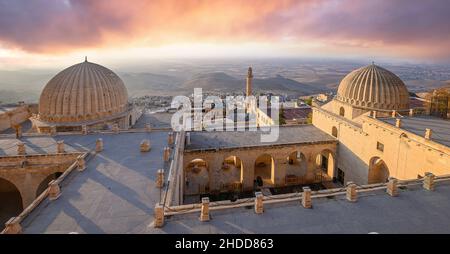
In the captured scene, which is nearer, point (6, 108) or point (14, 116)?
point (14, 116)

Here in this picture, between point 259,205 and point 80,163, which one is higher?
point 80,163

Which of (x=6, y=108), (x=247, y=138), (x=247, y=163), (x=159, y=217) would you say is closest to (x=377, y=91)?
(x=247, y=138)

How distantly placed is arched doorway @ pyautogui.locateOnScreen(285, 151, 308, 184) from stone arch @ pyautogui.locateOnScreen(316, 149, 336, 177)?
209 cm

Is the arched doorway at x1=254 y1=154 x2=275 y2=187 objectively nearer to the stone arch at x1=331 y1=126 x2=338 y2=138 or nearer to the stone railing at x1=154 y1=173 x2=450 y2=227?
the stone arch at x1=331 y1=126 x2=338 y2=138

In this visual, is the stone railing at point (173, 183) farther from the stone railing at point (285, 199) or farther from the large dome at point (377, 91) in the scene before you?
the large dome at point (377, 91)

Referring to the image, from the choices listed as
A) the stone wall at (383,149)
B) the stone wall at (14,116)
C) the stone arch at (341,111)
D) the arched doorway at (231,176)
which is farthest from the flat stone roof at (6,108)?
the stone arch at (341,111)

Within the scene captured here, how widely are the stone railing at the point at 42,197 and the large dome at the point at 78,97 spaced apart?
8.70 meters

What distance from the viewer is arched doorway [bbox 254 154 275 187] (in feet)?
98.8

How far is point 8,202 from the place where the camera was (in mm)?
22984

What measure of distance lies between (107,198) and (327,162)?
2548 cm

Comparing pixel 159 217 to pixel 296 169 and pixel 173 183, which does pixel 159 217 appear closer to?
pixel 173 183

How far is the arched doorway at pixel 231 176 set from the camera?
2870 cm
